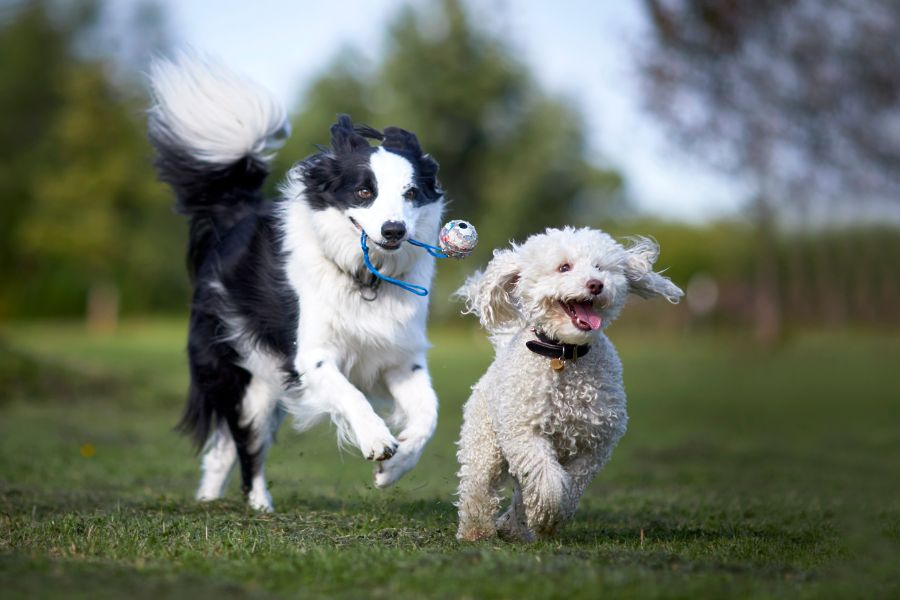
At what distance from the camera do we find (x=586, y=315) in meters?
5.44

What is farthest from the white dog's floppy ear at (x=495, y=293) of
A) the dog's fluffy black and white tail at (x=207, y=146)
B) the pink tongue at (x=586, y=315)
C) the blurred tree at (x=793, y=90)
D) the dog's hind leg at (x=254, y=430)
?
the blurred tree at (x=793, y=90)

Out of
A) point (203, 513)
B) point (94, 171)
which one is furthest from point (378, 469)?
point (94, 171)

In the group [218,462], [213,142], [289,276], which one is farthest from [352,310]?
[213,142]

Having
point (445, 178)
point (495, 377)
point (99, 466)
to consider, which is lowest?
point (99, 466)

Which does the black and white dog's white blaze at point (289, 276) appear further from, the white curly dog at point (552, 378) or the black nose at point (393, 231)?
the white curly dog at point (552, 378)

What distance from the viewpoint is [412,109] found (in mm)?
39562

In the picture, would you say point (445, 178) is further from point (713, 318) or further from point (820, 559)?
point (820, 559)

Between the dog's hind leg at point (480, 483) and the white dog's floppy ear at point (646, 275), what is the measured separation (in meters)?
1.02

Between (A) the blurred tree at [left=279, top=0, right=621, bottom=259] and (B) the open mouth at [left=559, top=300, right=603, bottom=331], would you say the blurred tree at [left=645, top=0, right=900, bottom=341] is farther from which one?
(A) the blurred tree at [left=279, top=0, right=621, bottom=259]

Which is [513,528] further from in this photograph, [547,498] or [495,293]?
[495,293]

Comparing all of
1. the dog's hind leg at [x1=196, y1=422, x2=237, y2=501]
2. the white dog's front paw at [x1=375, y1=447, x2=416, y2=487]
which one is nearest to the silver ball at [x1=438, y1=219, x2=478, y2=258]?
the white dog's front paw at [x1=375, y1=447, x2=416, y2=487]

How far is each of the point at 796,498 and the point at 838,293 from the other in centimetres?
1671

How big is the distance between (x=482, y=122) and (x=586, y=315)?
117 feet

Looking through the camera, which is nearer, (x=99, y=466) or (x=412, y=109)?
(x=99, y=466)
